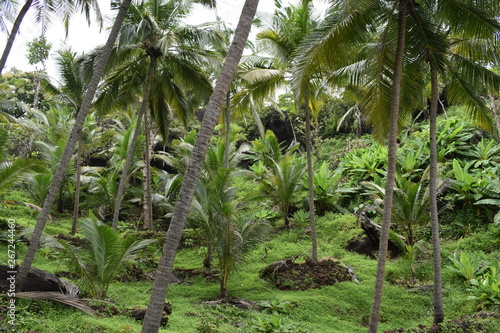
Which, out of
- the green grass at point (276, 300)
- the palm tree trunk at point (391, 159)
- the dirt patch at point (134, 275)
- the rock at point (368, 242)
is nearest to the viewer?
the green grass at point (276, 300)

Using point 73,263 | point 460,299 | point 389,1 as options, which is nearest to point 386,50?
point 389,1

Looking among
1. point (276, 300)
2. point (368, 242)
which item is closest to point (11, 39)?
point (276, 300)

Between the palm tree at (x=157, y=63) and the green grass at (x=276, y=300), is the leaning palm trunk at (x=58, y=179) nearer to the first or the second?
the green grass at (x=276, y=300)

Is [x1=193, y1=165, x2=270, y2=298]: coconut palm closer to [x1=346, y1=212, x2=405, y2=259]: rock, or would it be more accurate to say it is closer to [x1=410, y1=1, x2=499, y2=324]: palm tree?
[x1=410, y1=1, x2=499, y2=324]: palm tree

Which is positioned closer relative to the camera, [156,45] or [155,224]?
[156,45]

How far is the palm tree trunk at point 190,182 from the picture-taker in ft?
11.8

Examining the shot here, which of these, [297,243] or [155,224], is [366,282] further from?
[155,224]

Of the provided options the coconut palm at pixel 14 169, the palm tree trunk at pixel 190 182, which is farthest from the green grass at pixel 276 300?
the coconut palm at pixel 14 169

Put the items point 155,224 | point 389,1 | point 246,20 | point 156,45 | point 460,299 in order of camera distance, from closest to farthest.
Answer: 1. point 246,20
2. point 389,1
3. point 460,299
4. point 156,45
5. point 155,224

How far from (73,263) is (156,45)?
6.34 metres

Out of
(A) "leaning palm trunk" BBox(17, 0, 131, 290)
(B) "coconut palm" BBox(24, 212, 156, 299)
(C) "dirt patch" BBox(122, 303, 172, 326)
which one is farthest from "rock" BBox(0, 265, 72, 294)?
(C) "dirt patch" BBox(122, 303, 172, 326)

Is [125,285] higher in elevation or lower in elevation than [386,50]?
lower

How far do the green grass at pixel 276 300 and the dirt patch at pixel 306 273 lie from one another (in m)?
0.26

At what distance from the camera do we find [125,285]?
→ 8641 mm
